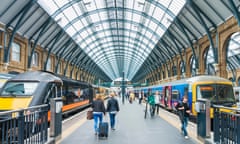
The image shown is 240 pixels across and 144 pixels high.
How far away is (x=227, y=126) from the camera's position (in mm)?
6797

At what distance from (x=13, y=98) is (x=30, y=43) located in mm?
18899

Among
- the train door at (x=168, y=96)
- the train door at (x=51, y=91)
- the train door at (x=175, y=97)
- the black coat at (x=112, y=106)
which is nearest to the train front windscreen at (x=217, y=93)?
the train door at (x=175, y=97)

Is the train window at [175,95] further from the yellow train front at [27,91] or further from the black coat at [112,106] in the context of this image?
the black coat at [112,106]

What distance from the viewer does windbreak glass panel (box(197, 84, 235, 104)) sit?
54.0 feet

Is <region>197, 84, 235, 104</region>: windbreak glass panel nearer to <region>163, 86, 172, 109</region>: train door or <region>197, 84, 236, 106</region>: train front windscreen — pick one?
<region>197, 84, 236, 106</region>: train front windscreen

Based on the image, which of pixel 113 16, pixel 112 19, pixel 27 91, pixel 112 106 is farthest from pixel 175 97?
pixel 112 19

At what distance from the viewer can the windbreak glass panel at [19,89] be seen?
12.2 meters

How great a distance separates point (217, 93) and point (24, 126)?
13128mm

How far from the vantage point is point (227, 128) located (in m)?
6.80

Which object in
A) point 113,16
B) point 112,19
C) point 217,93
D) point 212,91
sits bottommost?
point 217,93

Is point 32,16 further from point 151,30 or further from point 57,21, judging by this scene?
point 151,30

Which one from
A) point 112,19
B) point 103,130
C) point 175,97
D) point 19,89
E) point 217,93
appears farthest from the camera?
point 112,19

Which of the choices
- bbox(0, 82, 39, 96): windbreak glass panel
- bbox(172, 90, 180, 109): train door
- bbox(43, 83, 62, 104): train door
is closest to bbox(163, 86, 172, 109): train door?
bbox(172, 90, 180, 109): train door

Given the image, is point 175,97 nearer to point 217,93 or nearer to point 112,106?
point 217,93
